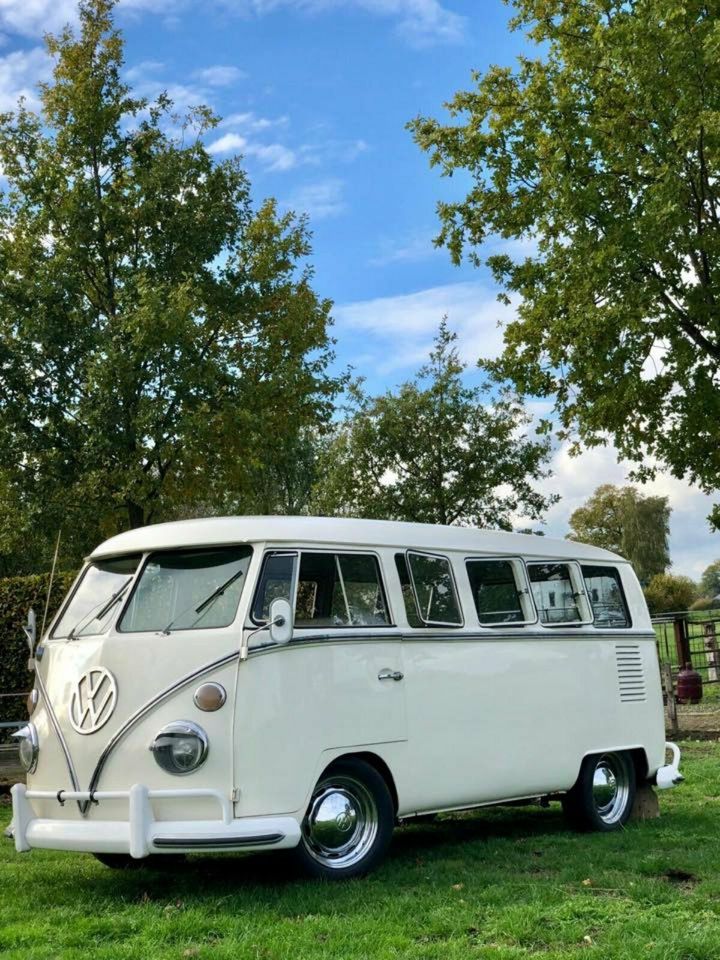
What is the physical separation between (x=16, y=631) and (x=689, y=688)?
44.6ft

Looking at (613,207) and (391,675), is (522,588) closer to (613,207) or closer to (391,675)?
(391,675)

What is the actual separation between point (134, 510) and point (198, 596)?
1157cm

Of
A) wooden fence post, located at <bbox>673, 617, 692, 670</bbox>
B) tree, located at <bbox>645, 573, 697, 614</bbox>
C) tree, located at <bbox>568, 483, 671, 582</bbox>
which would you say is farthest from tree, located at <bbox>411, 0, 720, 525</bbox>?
tree, located at <bbox>568, 483, 671, 582</bbox>

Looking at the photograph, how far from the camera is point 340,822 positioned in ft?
25.7

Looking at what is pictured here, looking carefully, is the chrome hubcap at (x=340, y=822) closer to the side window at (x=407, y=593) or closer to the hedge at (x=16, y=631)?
the side window at (x=407, y=593)

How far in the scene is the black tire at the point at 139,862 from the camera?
865cm

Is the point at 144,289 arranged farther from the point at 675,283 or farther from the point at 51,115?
the point at 675,283

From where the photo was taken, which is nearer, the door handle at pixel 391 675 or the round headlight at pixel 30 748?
the round headlight at pixel 30 748

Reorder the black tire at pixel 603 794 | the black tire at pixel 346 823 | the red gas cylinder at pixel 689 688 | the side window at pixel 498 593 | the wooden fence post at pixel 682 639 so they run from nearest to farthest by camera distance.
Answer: the black tire at pixel 346 823 → the side window at pixel 498 593 → the black tire at pixel 603 794 → the red gas cylinder at pixel 689 688 → the wooden fence post at pixel 682 639

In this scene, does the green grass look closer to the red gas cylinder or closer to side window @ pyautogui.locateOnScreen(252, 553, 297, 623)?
side window @ pyautogui.locateOnScreen(252, 553, 297, 623)

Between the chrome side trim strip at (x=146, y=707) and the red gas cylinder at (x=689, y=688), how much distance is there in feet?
56.7

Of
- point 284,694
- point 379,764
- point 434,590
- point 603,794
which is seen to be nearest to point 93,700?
point 284,694

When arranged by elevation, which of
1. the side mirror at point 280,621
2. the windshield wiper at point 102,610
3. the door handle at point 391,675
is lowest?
the door handle at point 391,675

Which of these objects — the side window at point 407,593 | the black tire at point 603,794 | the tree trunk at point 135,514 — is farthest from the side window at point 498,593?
the tree trunk at point 135,514
